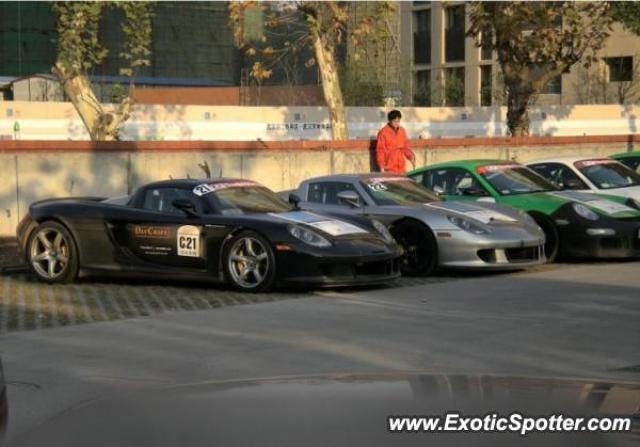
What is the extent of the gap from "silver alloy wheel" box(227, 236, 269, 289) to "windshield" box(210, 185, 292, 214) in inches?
19.4

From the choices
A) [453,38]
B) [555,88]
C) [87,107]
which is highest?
[453,38]

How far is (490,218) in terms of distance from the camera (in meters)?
12.2

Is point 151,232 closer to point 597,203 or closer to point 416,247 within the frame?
point 416,247

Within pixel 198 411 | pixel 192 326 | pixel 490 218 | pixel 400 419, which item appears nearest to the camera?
pixel 400 419

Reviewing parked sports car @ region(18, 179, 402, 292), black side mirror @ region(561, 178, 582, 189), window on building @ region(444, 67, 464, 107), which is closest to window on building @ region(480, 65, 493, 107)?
window on building @ region(444, 67, 464, 107)

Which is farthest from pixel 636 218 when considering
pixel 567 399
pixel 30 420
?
pixel 567 399

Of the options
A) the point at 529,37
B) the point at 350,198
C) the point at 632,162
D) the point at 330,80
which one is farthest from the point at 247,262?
the point at 529,37

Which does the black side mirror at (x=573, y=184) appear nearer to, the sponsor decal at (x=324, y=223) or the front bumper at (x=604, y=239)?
the front bumper at (x=604, y=239)

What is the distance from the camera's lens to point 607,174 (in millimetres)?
15188

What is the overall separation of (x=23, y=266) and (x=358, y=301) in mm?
4956

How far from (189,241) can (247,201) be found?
0.84 metres

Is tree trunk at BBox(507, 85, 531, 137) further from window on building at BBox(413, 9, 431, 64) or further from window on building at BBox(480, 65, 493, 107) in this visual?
window on building at BBox(413, 9, 431, 64)

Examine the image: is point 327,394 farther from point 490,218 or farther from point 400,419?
point 490,218

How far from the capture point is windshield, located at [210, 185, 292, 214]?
11.2m
